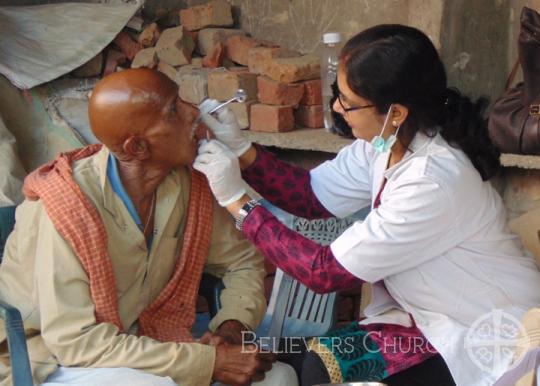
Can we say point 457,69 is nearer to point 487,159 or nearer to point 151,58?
point 487,159

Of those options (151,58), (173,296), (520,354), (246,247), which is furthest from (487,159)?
(151,58)

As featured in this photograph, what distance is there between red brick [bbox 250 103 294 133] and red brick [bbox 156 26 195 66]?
579 millimetres

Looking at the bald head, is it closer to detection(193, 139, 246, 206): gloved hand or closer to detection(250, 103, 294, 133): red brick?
detection(193, 139, 246, 206): gloved hand

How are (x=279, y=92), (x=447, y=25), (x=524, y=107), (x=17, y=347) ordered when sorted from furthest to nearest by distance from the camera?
(x=279, y=92) < (x=447, y=25) < (x=524, y=107) < (x=17, y=347)

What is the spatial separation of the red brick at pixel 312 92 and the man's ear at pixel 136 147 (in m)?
1.50

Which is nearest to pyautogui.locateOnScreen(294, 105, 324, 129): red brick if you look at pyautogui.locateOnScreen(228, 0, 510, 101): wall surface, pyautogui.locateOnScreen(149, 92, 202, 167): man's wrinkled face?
pyautogui.locateOnScreen(228, 0, 510, 101): wall surface

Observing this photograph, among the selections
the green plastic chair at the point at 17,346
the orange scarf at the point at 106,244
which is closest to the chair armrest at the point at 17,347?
the green plastic chair at the point at 17,346

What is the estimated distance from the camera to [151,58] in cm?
391

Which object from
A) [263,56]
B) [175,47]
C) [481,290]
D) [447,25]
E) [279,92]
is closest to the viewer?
[481,290]

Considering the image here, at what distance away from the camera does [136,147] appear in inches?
83.0

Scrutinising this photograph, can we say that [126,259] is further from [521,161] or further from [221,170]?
[521,161]

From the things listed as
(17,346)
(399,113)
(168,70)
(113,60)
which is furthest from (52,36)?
(399,113)

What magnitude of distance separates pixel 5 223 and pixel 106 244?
0.46m

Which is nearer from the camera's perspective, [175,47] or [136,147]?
[136,147]
